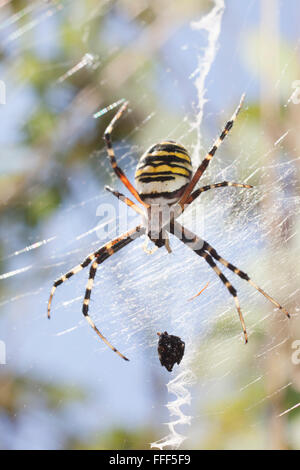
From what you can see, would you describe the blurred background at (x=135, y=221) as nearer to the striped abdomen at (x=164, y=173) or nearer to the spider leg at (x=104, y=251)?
the spider leg at (x=104, y=251)

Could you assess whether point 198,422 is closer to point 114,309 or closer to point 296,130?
point 114,309

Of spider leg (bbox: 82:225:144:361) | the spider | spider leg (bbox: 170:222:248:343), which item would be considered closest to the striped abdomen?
the spider

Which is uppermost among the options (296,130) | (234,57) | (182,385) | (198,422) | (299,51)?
(234,57)

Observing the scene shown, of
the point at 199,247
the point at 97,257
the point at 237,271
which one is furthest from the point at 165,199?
the point at 97,257

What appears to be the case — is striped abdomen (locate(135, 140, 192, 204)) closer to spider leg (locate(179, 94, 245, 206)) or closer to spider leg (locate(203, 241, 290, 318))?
spider leg (locate(179, 94, 245, 206))

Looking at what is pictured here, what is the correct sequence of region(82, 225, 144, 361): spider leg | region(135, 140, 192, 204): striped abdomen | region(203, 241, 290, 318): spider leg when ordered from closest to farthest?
region(203, 241, 290, 318): spider leg < region(135, 140, 192, 204): striped abdomen < region(82, 225, 144, 361): spider leg

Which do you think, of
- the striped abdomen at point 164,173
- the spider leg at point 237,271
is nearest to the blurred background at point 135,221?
the spider leg at point 237,271

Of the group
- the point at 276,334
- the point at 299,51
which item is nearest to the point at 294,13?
the point at 299,51
